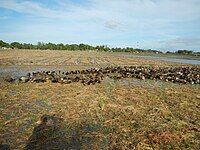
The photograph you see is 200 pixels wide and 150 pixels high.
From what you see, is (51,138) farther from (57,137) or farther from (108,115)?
(108,115)

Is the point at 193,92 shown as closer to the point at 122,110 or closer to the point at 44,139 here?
the point at 122,110

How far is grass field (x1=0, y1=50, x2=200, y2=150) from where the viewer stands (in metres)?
8.03

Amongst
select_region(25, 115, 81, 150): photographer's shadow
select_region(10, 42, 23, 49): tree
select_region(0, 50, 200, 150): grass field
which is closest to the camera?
select_region(25, 115, 81, 150): photographer's shadow

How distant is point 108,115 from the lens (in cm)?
1055

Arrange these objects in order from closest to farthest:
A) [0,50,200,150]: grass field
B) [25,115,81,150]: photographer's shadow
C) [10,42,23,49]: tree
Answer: [25,115,81,150]: photographer's shadow
[0,50,200,150]: grass field
[10,42,23,49]: tree

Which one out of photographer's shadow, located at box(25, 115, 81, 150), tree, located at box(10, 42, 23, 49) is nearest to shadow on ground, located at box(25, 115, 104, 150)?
photographer's shadow, located at box(25, 115, 81, 150)

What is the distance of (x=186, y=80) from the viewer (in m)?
21.0

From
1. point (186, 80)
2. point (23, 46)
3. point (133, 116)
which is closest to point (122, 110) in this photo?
point (133, 116)

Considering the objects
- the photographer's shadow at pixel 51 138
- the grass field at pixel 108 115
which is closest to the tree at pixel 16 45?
the grass field at pixel 108 115

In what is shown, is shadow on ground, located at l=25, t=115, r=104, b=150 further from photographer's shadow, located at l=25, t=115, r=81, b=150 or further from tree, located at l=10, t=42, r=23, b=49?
tree, located at l=10, t=42, r=23, b=49

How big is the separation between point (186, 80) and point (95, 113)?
41.5ft

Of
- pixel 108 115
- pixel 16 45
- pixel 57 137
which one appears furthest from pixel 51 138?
pixel 16 45

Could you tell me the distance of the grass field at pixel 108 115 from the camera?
26.3 ft

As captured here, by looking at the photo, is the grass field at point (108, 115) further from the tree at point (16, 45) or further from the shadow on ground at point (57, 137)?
the tree at point (16, 45)
